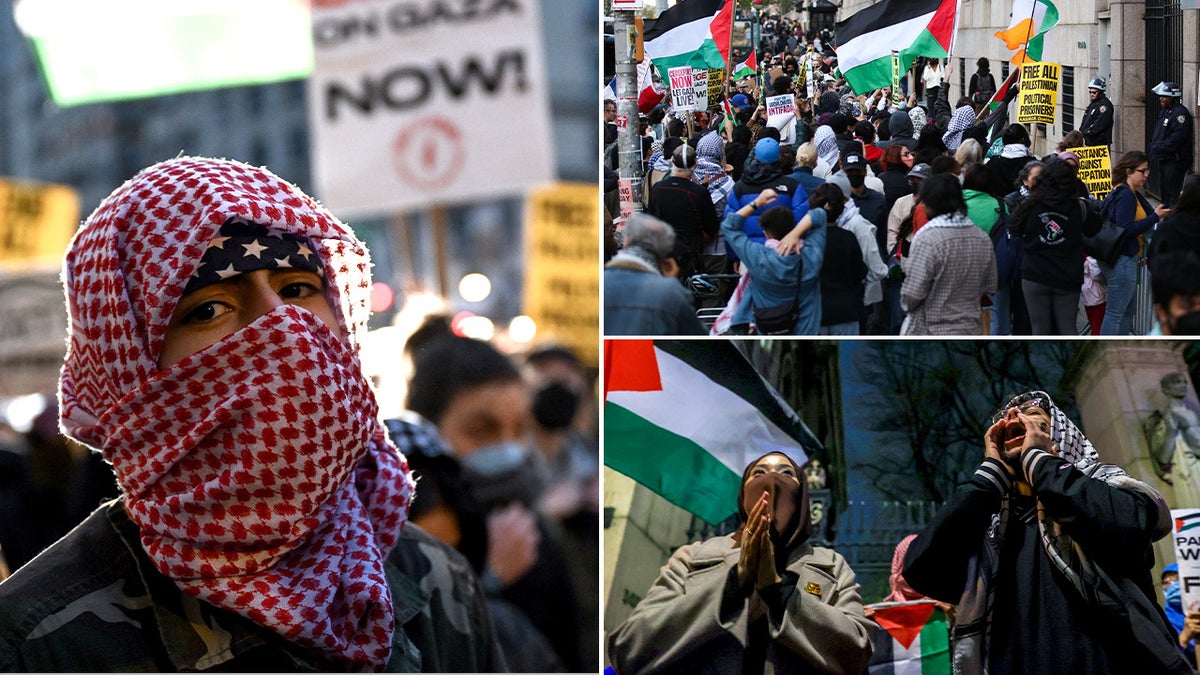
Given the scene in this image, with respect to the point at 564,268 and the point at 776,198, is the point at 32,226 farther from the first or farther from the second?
the point at 776,198

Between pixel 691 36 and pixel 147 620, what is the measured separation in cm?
226

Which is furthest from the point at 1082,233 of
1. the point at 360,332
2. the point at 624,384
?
the point at 360,332

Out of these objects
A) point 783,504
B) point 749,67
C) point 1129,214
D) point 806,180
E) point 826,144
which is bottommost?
point 783,504

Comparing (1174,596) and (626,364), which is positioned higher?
(626,364)

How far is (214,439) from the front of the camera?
7.52ft

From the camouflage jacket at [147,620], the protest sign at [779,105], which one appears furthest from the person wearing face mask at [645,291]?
the camouflage jacket at [147,620]

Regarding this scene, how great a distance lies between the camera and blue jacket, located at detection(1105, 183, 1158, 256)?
3.75 metres

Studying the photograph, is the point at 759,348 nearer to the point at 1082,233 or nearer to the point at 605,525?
the point at 605,525

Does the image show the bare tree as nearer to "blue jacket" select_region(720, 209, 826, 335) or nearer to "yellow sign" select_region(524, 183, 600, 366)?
"blue jacket" select_region(720, 209, 826, 335)

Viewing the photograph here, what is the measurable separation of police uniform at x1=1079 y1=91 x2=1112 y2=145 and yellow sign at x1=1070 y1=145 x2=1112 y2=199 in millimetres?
26

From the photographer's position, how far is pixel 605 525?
3.71 metres

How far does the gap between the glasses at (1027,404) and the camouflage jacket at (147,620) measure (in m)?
1.66

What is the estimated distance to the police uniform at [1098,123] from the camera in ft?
12.3

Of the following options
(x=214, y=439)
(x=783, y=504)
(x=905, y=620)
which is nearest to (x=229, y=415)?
(x=214, y=439)
